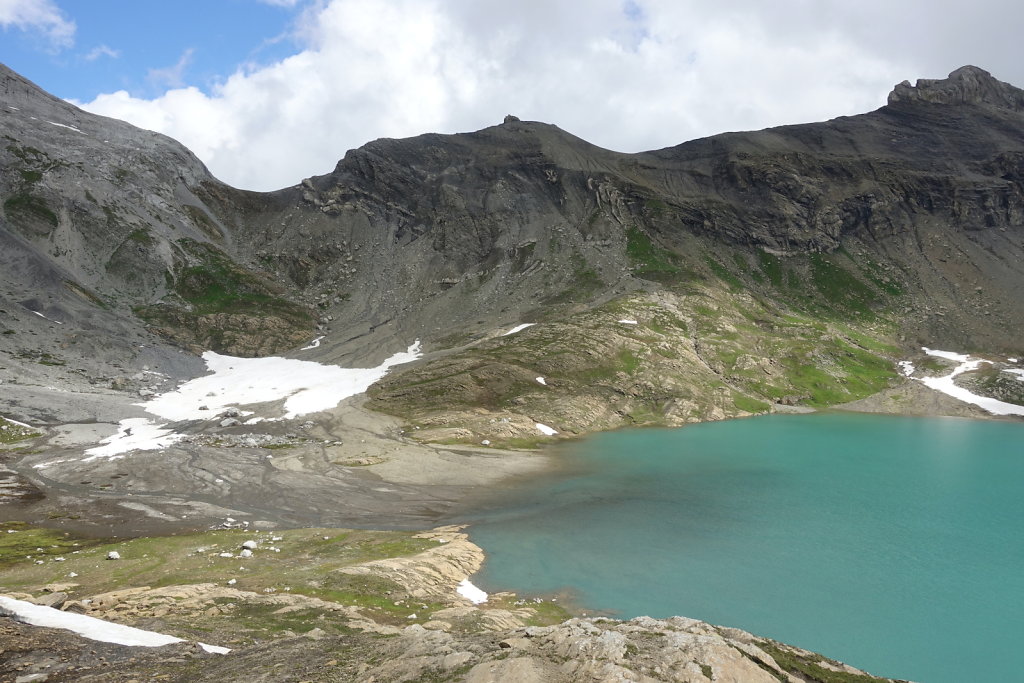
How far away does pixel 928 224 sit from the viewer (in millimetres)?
174250

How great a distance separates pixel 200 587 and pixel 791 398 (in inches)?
4114

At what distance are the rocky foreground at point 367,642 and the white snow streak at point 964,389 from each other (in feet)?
379

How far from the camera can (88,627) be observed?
60.5ft

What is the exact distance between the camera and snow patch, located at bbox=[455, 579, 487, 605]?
113 ft

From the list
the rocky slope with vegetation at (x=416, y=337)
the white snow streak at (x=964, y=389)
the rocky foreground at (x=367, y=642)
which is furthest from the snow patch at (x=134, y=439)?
the white snow streak at (x=964, y=389)

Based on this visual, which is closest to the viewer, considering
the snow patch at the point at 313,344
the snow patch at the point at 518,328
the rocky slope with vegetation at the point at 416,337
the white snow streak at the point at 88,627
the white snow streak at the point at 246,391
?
the white snow streak at the point at 88,627

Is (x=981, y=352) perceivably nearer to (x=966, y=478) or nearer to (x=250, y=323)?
(x=966, y=478)

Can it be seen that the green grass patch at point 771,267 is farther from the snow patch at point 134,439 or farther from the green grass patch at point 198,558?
the snow patch at point 134,439

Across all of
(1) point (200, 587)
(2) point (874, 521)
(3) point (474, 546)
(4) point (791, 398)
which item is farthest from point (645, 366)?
(1) point (200, 587)

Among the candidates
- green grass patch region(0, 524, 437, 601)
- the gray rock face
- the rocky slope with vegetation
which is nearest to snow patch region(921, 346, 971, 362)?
the rocky slope with vegetation

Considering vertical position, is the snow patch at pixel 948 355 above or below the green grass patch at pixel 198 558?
above

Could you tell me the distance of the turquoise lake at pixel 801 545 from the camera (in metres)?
30.0

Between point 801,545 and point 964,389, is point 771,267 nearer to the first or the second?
point 964,389

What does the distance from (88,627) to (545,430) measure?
235 ft
